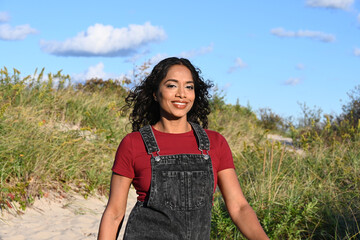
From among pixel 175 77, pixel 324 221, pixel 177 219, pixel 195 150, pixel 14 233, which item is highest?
pixel 175 77

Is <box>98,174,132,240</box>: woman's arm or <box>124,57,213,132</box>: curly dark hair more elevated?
<box>124,57,213,132</box>: curly dark hair

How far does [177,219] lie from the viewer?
244 cm

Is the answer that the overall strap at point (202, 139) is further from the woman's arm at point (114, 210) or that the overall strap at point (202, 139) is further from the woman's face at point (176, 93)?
the woman's arm at point (114, 210)

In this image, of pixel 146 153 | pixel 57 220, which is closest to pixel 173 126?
pixel 146 153

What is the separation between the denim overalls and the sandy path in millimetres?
3334

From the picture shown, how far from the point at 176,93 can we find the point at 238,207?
0.77 meters

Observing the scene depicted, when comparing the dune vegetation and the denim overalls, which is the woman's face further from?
the dune vegetation

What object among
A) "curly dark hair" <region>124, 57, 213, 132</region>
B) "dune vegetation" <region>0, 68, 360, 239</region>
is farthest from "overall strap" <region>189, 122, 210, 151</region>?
"dune vegetation" <region>0, 68, 360, 239</region>

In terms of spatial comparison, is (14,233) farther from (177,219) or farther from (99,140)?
(177,219)

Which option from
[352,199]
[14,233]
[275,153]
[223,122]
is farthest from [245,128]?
[14,233]

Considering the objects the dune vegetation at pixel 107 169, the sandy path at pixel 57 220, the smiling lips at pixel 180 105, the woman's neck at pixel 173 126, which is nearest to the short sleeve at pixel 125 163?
the woman's neck at pixel 173 126

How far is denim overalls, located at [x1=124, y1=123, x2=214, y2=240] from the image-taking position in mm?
2443

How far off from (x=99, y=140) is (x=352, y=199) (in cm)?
452

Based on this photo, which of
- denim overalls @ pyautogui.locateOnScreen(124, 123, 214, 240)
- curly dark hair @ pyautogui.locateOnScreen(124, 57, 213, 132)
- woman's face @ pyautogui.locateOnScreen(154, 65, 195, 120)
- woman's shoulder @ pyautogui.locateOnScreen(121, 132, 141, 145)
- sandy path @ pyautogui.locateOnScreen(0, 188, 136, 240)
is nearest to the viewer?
denim overalls @ pyautogui.locateOnScreen(124, 123, 214, 240)
